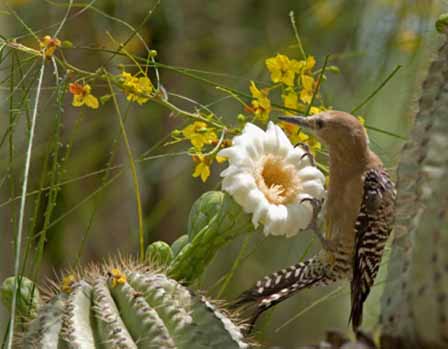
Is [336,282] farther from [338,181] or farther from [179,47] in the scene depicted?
[179,47]

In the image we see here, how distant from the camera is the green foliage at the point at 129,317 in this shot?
132 centimetres

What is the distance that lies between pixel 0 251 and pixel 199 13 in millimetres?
1377

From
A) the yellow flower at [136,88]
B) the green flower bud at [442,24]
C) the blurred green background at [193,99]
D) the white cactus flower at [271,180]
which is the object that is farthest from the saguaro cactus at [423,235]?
the blurred green background at [193,99]

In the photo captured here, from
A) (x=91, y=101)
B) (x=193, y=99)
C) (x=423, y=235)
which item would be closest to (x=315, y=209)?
(x=91, y=101)

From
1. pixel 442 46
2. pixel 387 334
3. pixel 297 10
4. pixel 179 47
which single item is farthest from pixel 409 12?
pixel 387 334

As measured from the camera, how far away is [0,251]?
8.82 feet

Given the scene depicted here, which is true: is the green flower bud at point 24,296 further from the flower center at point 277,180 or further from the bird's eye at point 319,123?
the bird's eye at point 319,123

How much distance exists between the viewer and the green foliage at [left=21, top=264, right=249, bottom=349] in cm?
132

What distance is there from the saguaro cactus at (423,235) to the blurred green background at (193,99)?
4.10ft

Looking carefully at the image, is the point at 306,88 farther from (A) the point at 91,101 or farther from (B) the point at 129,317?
(B) the point at 129,317

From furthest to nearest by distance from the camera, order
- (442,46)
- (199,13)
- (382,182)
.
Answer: (199,13), (382,182), (442,46)

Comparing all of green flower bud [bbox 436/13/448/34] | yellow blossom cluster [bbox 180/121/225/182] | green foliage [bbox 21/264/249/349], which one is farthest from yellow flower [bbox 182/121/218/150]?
green flower bud [bbox 436/13/448/34]

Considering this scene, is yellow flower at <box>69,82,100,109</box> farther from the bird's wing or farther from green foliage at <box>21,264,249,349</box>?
the bird's wing

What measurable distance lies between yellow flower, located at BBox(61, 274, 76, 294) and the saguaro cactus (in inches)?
16.6
